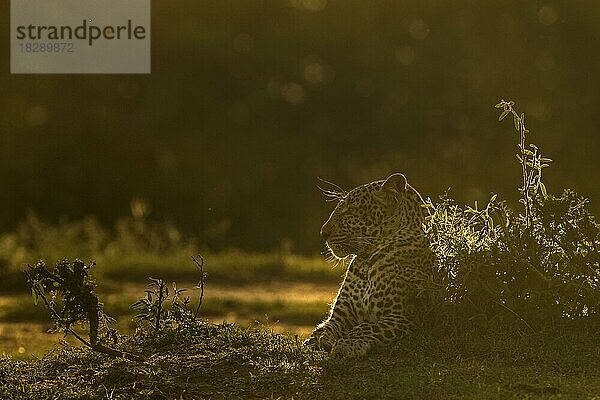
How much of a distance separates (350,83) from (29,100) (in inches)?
248

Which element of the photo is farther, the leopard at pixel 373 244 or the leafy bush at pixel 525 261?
the leopard at pixel 373 244

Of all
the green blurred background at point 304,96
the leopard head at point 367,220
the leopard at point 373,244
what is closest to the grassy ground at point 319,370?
the leopard at point 373,244

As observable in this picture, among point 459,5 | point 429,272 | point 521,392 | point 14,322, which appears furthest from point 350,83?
point 521,392

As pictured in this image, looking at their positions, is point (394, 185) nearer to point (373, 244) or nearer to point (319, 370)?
point (373, 244)

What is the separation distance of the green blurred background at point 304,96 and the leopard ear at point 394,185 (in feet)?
47.1

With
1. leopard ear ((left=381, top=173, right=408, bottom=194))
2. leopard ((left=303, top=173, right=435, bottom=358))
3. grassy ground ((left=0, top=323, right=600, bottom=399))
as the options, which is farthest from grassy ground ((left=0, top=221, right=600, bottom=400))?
leopard ear ((left=381, top=173, right=408, bottom=194))

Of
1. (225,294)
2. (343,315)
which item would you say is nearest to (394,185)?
(343,315)

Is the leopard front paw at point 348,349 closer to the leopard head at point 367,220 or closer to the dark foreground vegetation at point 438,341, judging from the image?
the dark foreground vegetation at point 438,341

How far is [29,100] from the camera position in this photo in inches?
995

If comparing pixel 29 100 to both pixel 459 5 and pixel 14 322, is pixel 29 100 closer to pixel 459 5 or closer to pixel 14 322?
pixel 459 5

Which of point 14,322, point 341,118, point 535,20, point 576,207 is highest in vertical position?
point 535,20

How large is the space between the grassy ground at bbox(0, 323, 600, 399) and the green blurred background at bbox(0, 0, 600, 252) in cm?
1485

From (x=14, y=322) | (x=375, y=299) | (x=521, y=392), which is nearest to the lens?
(x=521, y=392)

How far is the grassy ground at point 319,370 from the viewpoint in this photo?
7105 millimetres
